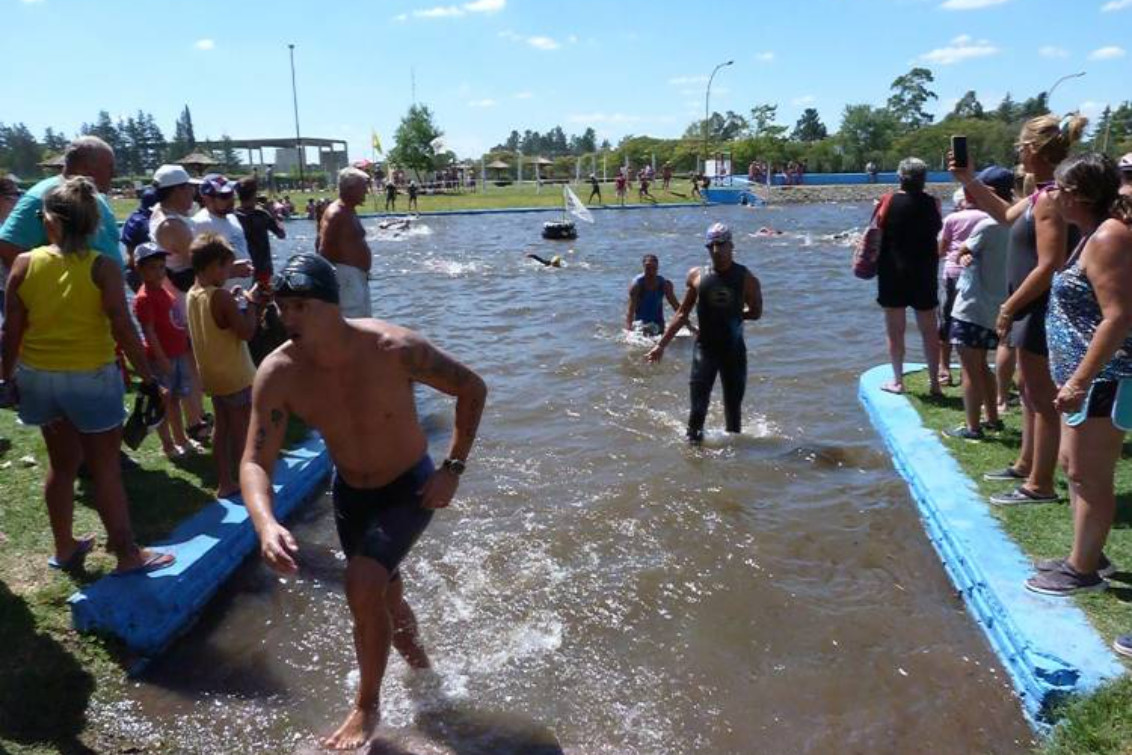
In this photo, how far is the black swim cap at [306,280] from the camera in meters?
3.07

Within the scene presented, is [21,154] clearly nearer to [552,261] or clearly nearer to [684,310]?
[552,261]

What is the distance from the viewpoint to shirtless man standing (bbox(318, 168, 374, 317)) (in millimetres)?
6820

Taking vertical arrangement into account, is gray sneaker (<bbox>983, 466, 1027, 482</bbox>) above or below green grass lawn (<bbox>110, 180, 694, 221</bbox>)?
below

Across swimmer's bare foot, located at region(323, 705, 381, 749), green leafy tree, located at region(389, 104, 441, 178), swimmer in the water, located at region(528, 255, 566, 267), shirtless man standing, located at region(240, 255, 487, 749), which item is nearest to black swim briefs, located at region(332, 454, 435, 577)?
shirtless man standing, located at region(240, 255, 487, 749)

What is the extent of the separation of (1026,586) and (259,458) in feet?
11.8

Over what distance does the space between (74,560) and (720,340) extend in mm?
4734

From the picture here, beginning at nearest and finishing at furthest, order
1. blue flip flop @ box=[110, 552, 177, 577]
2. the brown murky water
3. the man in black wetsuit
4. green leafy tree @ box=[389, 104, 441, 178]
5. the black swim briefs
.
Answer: the black swim briefs → the brown murky water → blue flip flop @ box=[110, 552, 177, 577] → the man in black wetsuit → green leafy tree @ box=[389, 104, 441, 178]

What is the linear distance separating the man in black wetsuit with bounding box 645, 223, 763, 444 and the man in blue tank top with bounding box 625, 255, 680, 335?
3746mm

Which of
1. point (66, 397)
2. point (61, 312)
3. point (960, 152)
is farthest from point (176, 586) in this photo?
point (960, 152)

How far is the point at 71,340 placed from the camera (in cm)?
413

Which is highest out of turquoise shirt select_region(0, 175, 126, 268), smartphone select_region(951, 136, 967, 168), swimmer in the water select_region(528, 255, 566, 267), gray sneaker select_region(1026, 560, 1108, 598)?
smartphone select_region(951, 136, 967, 168)

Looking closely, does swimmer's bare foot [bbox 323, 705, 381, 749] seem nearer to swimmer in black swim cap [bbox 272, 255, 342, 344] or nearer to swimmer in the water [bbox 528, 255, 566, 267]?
swimmer in black swim cap [bbox 272, 255, 342, 344]

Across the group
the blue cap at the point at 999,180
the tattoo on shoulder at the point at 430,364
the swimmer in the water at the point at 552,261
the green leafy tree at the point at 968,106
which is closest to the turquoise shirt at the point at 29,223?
the tattoo on shoulder at the point at 430,364

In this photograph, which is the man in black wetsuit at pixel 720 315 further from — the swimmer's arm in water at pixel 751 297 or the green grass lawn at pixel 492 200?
the green grass lawn at pixel 492 200
